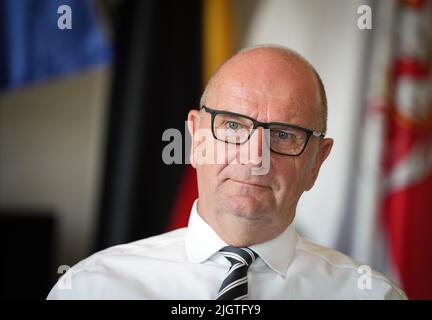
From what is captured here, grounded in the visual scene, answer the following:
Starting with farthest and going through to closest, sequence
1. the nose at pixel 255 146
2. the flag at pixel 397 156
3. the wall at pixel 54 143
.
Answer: the wall at pixel 54 143, the flag at pixel 397 156, the nose at pixel 255 146

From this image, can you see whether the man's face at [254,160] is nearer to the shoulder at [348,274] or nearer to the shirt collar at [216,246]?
the shirt collar at [216,246]

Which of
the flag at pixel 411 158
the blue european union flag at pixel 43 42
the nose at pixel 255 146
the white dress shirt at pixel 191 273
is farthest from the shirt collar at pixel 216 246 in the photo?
the blue european union flag at pixel 43 42

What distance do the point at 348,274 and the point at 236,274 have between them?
210mm

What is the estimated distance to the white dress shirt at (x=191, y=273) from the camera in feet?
2.68

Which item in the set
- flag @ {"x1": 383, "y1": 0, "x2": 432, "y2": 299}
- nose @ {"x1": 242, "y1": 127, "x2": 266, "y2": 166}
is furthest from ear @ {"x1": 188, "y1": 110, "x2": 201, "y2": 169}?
flag @ {"x1": 383, "y1": 0, "x2": 432, "y2": 299}

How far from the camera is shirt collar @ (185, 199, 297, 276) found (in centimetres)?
82

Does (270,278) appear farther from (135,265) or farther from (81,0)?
(81,0)

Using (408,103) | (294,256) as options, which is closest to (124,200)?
(294,256)

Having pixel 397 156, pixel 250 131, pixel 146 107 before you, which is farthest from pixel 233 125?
pixel 397 156

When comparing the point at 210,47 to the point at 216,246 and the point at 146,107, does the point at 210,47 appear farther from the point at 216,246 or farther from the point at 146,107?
the point at 216,246

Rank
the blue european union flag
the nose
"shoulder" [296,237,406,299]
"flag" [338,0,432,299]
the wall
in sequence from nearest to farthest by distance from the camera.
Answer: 1. the nose
2. "shoulder" [296,237,406,299]
3. "flag" [338,0,432,299]
4. the blue european union flag
5. the wall

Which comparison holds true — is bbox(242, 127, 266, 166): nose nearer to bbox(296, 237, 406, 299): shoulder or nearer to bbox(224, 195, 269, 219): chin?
bbox(224, 195, 269, 219): chin

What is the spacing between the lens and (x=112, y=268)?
2.72 ft

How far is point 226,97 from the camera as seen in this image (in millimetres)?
767
